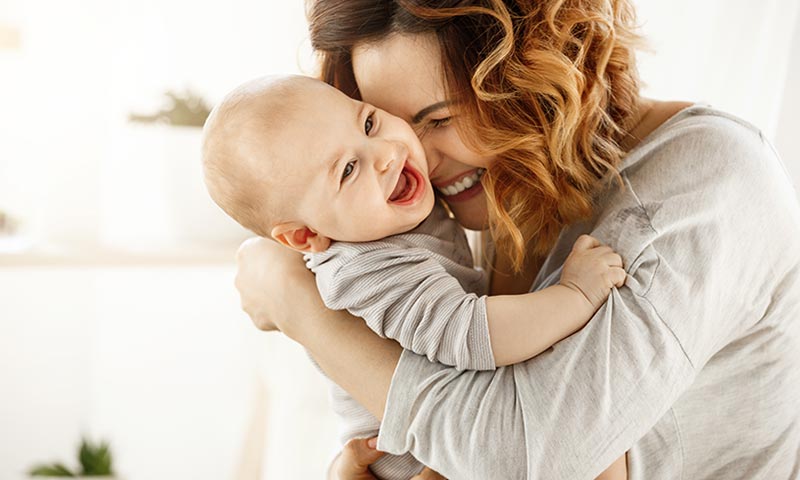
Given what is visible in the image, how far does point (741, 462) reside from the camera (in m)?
1.21

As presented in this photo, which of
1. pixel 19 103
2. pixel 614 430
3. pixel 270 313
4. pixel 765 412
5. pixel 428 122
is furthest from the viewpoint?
pixel 19 103

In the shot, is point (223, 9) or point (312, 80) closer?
point (312, 80)

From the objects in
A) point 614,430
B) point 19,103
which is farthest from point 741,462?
point 19,103

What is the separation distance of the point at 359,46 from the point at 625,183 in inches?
17.9

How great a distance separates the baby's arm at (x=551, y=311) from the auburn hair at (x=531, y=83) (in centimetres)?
16

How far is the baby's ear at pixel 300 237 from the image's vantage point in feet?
4.11

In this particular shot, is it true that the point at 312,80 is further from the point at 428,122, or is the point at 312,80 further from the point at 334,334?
the point at 334,334

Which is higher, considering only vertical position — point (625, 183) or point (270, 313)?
point (625, 183)

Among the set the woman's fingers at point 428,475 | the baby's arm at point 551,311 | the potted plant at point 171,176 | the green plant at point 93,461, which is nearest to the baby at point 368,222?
the baby's arm at point 551,311

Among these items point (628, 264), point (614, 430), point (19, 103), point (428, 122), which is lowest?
point (19, 103)

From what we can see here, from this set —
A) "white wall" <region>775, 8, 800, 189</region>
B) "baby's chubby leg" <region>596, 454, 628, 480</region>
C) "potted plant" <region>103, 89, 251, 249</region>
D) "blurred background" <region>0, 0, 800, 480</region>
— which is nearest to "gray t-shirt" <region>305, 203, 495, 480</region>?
"baby's chubby leg" <region>596, 454, 628, 480</region>

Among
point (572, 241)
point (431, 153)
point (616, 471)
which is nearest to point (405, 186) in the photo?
point (431, 153)

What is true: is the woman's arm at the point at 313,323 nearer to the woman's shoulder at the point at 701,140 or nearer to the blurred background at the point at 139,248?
the woman's shoulder at the point at 701,140

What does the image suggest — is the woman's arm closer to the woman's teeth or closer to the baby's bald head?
the baby's bald head
